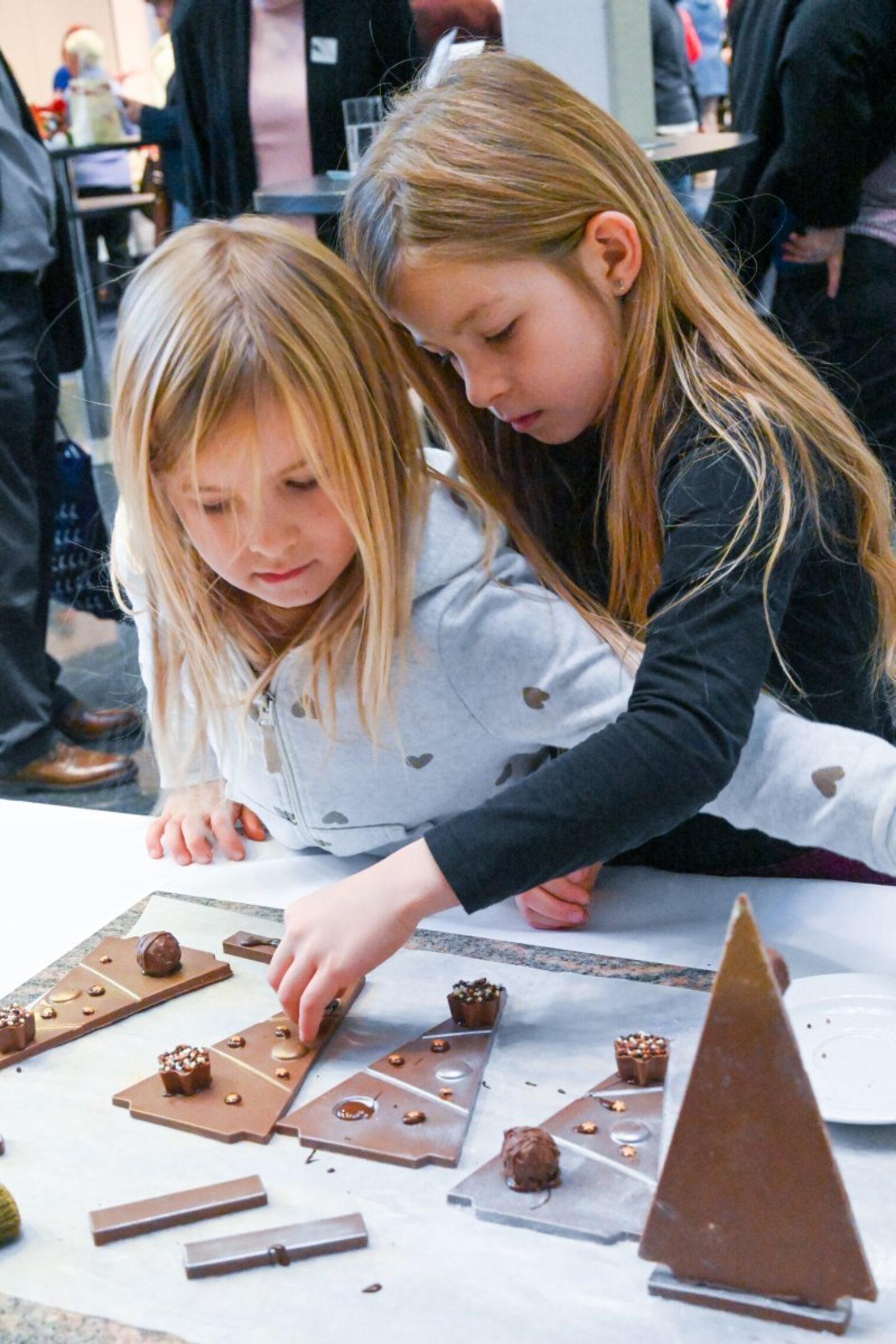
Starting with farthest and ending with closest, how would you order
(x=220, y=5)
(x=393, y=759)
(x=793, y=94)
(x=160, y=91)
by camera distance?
(x=160, y=91), (x=220, y=5), (x=793, y=94), (x=393, y=759)

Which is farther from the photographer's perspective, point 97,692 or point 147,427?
point 97,692

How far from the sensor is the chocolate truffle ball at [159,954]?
1.14 m

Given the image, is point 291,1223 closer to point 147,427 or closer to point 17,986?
point 17,986

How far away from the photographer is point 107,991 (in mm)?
1133

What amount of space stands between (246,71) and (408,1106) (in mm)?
1958

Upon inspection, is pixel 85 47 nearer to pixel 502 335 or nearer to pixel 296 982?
pixel 502 335

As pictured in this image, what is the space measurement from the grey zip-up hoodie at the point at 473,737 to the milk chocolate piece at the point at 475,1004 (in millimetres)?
259

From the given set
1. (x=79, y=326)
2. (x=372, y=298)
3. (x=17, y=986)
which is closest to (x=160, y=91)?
(x=79, y=326)

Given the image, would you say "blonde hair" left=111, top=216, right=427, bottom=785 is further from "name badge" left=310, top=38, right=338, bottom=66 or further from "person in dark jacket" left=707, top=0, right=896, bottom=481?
"name badge" left=310, top=38, right=338, bottom=66

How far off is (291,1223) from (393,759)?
54cm

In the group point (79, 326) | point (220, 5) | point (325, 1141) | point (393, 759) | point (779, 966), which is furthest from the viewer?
point (79, 326)

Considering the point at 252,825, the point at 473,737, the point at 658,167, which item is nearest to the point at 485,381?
the point at 473,737

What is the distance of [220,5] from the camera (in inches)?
93.2

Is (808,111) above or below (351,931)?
above
